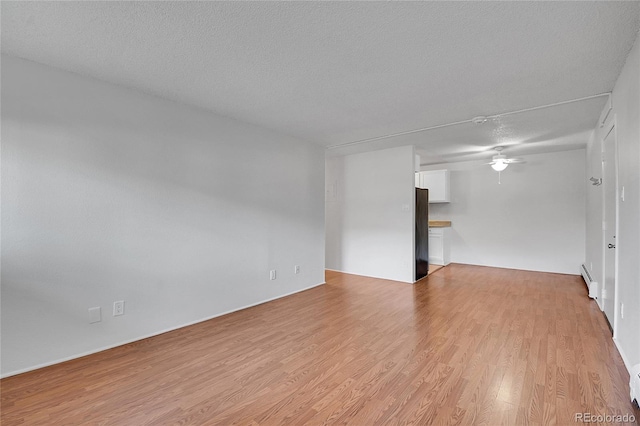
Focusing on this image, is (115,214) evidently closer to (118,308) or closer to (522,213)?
(118,308)

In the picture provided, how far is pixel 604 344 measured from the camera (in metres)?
2.64

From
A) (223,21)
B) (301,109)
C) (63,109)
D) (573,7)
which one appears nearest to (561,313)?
(573,7)

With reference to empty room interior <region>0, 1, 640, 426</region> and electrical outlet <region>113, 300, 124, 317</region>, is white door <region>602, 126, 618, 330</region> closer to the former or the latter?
empty room interior <region>0, 1, 640, 426</region>

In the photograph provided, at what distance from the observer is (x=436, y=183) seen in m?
6.73

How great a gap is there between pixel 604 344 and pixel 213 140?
450 centimetres

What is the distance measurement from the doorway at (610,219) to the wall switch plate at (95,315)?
474cm

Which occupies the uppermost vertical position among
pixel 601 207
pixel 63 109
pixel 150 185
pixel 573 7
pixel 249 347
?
pixel 573 7

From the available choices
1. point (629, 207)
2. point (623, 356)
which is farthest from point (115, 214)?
point (623, 356)

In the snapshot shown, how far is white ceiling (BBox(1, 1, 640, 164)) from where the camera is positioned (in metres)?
1.75

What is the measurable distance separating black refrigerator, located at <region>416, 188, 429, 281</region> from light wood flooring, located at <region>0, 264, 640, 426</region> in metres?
1.68

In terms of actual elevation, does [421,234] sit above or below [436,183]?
below

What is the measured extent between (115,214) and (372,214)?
13.5 feet

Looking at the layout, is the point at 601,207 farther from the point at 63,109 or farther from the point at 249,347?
the point at 63,109

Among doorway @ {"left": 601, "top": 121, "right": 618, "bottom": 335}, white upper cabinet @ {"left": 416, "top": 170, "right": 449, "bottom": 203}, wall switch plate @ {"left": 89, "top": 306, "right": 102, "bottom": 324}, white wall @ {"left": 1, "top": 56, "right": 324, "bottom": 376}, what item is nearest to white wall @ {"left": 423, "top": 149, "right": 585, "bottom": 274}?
white upper cabinet @ {"left": 416, "top": 170, "right": 449, "bottom": 203}
